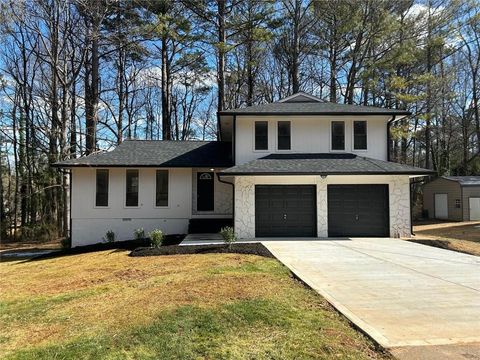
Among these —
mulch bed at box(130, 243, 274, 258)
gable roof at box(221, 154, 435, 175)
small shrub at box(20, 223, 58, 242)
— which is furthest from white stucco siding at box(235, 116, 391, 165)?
small shrub at box(20, 223, 58, 242)

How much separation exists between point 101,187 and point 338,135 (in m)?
11.2

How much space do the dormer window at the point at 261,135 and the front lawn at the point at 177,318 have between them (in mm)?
8787

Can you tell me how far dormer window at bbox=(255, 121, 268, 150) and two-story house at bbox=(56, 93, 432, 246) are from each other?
5 centimetres

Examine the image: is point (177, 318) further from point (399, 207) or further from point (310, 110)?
point (310, 110)

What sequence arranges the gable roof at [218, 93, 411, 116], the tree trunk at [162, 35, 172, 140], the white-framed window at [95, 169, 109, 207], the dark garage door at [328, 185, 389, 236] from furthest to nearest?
the tree trunk at [162, 35, 172, 140]
the white-framed window at [95, 169, 109, 207]
the gable roof at [218, 93, 411, 116]
the dark garage door at [328, 185, 389, 236]

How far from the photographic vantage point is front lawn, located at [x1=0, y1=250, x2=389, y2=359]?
14.8ft

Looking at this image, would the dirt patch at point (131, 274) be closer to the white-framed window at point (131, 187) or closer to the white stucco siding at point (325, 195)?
the white stucco siding at point (325, 195)

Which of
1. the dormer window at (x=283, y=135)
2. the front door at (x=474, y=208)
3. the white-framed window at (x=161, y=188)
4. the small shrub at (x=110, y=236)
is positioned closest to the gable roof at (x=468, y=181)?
the front door at (x=474, y=208)

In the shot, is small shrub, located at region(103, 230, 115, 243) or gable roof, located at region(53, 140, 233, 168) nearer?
small shrub, located at region(103, 230, 115, 243)

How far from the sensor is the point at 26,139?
27.3m

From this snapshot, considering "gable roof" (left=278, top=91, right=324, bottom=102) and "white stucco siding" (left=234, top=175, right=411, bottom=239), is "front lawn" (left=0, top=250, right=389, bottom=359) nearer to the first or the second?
"white stucco siding" (left=234, top=175, right=411, bottom=239)

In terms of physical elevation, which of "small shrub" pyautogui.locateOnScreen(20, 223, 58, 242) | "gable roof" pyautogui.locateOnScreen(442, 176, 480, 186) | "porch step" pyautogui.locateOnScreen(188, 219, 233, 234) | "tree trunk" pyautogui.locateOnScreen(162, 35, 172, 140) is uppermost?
"tree trunk" pyautogui.locateOnScreen(162, 35, 172, 140)

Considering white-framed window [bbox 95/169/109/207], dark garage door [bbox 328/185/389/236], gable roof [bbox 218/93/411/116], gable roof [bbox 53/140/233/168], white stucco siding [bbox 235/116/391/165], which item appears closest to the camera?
dark garage door [bbox 328/185/389/236]

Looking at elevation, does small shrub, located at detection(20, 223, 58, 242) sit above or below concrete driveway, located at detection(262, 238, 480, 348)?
below
